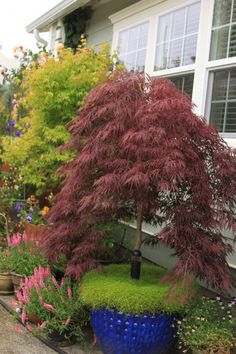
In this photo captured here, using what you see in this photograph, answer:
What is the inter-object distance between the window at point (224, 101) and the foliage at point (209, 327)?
181cm

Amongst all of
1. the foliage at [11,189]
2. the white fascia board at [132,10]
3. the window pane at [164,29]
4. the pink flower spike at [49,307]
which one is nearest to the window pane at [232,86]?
the window pane at [164,29]

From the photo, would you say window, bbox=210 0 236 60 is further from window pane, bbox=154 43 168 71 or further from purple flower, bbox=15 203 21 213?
purple flower, bbox=15 203 21 213

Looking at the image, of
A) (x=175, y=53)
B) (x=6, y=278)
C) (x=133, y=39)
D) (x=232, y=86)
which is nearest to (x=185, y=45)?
(x=175, y=53)

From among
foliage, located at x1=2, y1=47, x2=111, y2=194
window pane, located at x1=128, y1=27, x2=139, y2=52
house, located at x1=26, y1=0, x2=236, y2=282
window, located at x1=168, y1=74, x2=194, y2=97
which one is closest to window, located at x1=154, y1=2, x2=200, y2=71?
house, located at x1=26, y1=0, x2=236, y2=282

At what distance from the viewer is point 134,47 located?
21.8 ft

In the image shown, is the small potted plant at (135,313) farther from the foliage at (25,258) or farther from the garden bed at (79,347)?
the foliage at (25,258)

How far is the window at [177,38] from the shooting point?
17.7 ft

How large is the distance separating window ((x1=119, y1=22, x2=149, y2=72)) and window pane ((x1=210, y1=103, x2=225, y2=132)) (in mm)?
1661

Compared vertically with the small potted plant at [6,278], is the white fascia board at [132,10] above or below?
above

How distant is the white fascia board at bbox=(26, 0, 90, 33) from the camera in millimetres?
7709

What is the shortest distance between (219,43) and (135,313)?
289 cm

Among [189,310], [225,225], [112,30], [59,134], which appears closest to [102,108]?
[225,225]

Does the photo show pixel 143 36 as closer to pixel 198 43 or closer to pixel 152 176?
pixel 198 43

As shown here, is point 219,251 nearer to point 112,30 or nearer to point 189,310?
point 189,310
